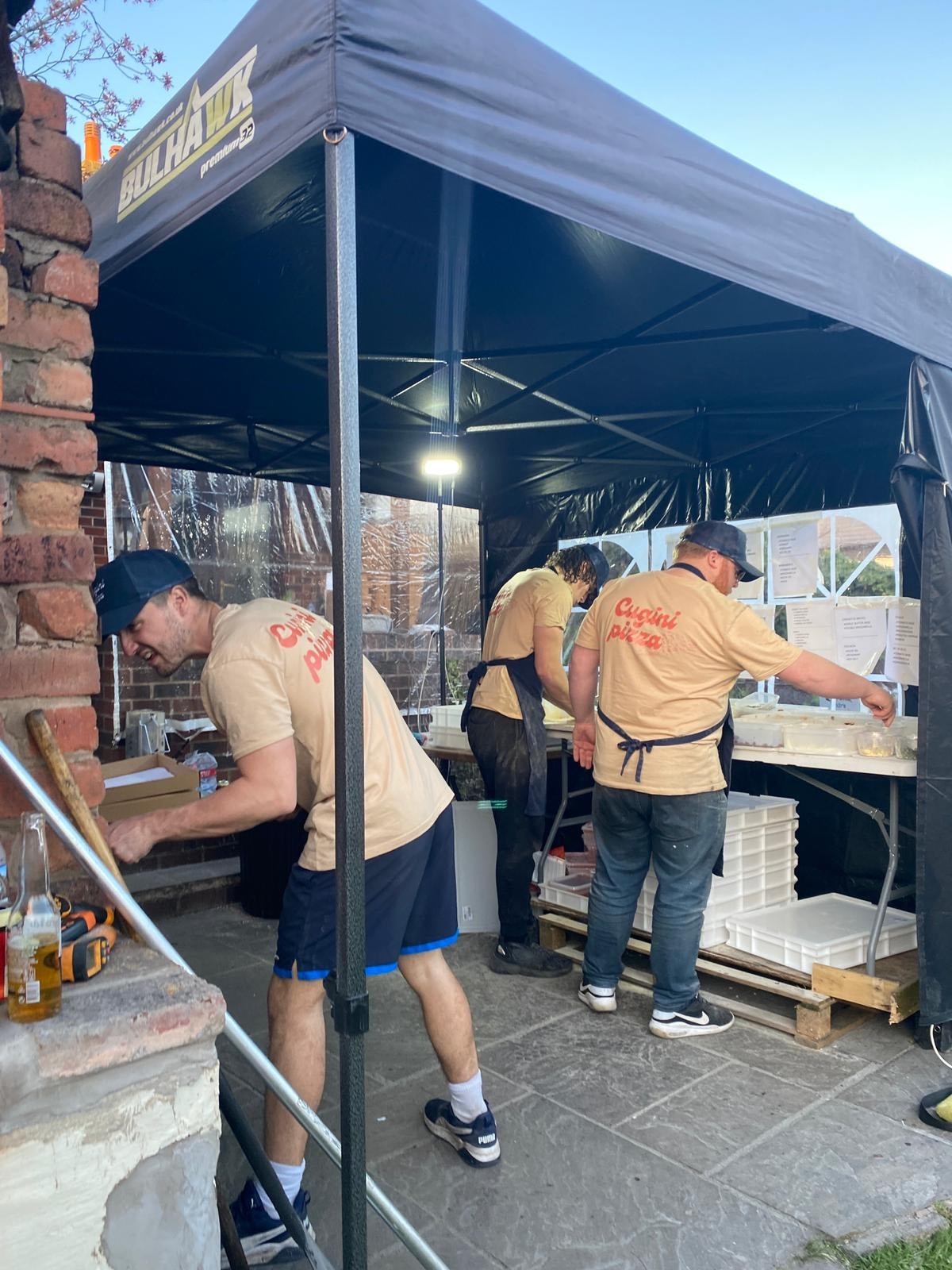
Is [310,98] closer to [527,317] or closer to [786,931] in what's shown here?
[527,317]

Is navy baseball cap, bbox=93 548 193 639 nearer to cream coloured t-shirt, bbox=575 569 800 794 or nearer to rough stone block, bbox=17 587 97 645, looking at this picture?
rough stone block, bbox=17 587 97 645

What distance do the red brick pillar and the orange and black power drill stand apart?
185 mm

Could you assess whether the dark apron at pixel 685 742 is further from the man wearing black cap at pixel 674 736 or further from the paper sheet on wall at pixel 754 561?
the paper sheet on wall at pixel 754 561

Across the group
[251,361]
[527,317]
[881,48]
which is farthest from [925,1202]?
[881,48]

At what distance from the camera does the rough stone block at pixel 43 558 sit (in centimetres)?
175

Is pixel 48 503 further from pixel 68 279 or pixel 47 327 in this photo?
pixel 68 279

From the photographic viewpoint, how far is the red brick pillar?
1.75 m

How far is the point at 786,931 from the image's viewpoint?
373 cm

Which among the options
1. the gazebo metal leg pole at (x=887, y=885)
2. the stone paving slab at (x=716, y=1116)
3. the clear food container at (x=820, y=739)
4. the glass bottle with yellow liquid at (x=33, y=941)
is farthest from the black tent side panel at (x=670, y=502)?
the glass bottle with yellow liquid at (x=33, y=941)

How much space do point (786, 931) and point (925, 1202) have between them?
136 centimetres

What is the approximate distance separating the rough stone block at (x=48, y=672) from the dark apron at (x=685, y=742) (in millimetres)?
2168

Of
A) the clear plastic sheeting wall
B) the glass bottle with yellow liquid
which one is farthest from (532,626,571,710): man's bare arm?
the glass bottle with yellow liquid

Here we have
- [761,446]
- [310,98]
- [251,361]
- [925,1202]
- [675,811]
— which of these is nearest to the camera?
[310,98]

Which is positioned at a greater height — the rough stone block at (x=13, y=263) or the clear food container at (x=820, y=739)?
the rough stone block at (x=13, y=263)
